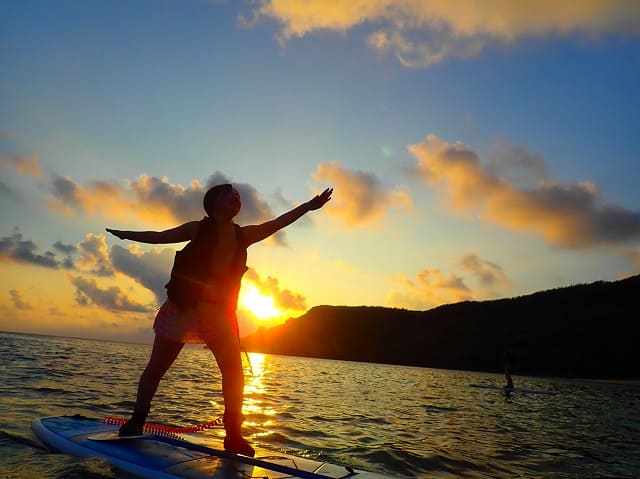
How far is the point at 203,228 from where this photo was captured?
542cm

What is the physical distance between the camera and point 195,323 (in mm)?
5395

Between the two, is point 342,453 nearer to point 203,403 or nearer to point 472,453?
point 472,453

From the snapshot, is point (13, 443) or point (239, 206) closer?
point (239, 206)

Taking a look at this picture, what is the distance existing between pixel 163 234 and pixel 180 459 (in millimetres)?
2497

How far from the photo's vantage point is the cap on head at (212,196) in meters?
5.46

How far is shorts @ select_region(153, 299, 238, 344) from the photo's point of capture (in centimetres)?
536

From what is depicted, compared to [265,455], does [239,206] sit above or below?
above

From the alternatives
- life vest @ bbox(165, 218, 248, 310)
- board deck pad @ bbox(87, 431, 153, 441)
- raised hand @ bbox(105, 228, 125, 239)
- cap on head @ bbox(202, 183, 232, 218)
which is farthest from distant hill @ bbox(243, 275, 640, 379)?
raised hand @ bbox(105, 228, 125, 239)

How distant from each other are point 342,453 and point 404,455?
1.06 m

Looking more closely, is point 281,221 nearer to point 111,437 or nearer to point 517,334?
point 111,437

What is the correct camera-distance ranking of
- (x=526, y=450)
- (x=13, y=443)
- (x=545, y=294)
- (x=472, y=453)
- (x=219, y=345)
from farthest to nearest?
(x=545, y=294) → (x=526, y=450) → (x=472, y=453) → (x=13, y=443) → (x=219, y=345)

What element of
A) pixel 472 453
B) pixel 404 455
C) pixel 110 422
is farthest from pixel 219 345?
pixel 472 453

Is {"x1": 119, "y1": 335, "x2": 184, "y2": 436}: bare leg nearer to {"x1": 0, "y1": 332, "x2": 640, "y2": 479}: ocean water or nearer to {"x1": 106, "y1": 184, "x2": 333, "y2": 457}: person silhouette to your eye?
{"x1": 106, "y1": 184, "x2": 333, "y2": 457}: person silhouette

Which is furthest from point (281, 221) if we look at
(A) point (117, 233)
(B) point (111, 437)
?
(B) point (111, 437)
